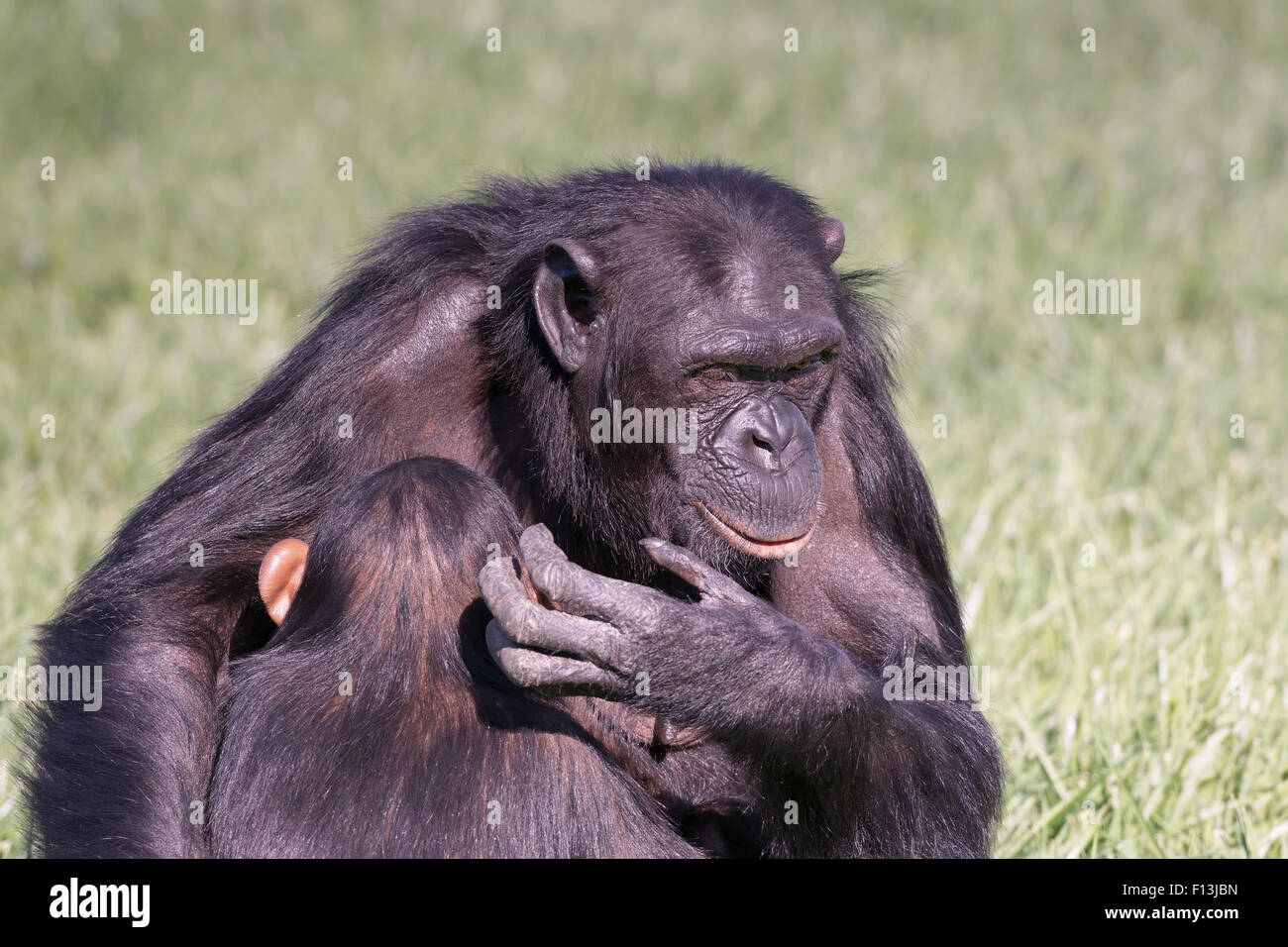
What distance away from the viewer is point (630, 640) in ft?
12.0

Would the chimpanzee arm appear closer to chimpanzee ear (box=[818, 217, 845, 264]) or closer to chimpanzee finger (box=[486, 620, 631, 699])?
chimpanzee finger (box=[486, 620, 631, 699])

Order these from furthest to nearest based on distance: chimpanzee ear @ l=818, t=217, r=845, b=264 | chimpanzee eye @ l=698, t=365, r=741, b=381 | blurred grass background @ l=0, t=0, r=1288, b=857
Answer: blurred grass background @ l=0, t=0, r=1288, b=857
chimpanzee ear @ l=818, t=217, r=845, b=264
chimpanzee eye @ l=698, t=365, r=741, b=381

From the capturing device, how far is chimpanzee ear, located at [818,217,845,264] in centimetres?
460

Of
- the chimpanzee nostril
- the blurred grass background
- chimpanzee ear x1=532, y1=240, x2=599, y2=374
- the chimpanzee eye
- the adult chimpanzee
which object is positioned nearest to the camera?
the adult chimpanzee

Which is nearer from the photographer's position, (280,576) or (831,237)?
(280,576)

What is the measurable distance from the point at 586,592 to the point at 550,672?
21cm

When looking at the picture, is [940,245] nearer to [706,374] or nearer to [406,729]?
[706,374]

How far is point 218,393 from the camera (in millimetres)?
8578

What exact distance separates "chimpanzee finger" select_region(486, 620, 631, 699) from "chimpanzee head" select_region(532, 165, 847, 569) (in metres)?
0.74

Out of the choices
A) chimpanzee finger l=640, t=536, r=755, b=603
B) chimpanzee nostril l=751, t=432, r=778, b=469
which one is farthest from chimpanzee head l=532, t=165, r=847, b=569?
chimpanzee finger l=640, t=536, r=755, b=603

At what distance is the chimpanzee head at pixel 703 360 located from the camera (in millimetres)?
4203

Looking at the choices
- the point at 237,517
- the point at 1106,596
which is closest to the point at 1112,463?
the point at 1106,596

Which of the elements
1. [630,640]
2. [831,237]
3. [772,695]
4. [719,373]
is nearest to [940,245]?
[831,237]

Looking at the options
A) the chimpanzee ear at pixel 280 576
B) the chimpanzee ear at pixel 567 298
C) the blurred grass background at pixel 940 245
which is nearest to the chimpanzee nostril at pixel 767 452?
the chimpanzee ear at pixel 567 298
